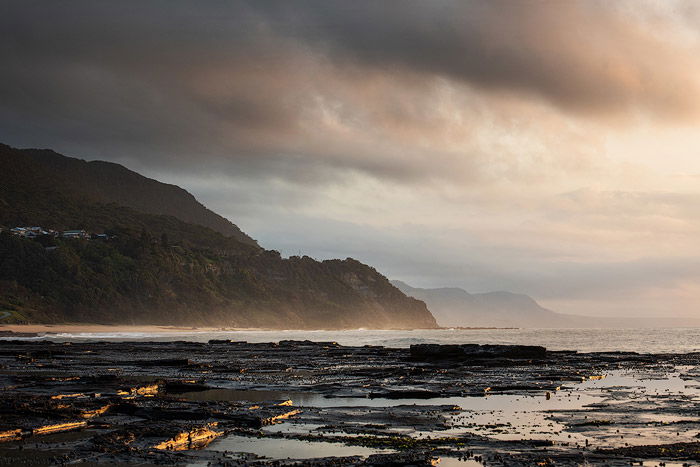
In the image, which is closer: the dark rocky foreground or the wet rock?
the dark rocky foreground

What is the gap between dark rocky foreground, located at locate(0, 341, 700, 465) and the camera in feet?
54.2

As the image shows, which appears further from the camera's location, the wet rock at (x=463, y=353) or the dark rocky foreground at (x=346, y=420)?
the wet rock at (x=463, y=353)

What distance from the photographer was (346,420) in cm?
2280

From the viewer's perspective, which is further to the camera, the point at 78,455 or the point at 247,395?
the point at 247,395

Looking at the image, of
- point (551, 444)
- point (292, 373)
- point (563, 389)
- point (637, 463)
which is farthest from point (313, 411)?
point (292, 373)

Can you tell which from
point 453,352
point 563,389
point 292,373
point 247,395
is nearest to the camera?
point 247,395

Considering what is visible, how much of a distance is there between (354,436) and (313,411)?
584cm

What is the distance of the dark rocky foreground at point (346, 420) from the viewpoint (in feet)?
54.2

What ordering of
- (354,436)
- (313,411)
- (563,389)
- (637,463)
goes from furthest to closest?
(563,389) < (313,411) < (354,436) < (637,463)

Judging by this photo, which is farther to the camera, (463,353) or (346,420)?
(463,353)

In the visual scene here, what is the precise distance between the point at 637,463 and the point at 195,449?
1118cm

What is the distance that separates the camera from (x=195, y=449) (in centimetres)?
1748

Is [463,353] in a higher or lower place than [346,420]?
lower

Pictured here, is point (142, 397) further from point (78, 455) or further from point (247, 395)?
point (78, 455)
